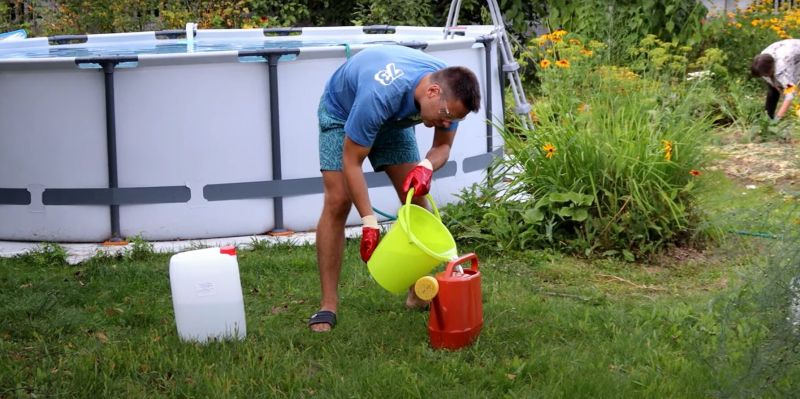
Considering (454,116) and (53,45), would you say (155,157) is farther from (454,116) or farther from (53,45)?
(53,45)

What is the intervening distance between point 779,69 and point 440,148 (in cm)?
561

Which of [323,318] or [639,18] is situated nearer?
[323,318]

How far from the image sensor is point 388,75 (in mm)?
3637

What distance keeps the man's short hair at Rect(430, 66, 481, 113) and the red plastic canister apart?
0.61 meters

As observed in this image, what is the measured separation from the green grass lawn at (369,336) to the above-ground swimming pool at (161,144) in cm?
55

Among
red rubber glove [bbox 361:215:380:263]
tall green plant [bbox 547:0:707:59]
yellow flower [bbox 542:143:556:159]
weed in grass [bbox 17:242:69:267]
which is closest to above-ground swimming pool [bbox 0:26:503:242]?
weed in grass [bbox 17:242:69:267]

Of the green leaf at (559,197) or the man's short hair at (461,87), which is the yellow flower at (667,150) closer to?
the green leaf at (559,197)

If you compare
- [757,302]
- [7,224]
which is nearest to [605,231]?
[757,302]

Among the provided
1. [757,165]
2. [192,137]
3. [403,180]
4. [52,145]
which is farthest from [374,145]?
[757,165]

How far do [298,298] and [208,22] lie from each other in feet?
23.4

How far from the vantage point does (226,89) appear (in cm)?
549

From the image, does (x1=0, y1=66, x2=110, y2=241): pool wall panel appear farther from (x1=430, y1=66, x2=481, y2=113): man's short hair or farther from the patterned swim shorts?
(x1=430, y1=66, x2=481, y2=113): man's short hair

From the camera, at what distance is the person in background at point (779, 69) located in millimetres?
8250

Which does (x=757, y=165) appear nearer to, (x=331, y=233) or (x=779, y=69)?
(x=779, y=69)
